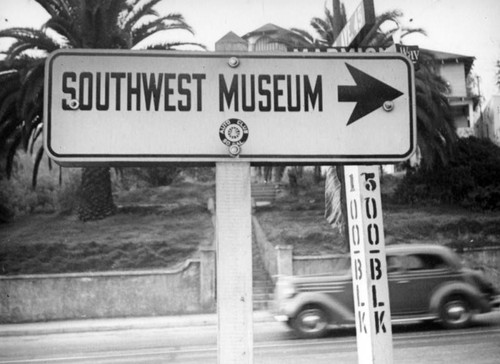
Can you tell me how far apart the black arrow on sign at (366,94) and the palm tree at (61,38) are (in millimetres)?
14912

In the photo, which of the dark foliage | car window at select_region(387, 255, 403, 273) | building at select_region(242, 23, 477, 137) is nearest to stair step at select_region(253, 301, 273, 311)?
car window at select_region(387, 255, 403, 273)

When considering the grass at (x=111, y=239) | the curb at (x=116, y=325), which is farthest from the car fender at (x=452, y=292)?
the grass at (x=111, y=239)

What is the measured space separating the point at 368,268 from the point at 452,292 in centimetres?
913

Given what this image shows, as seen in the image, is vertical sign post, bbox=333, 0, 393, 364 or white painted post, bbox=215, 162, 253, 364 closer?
white painted post, bbox=215, 162, 253, 364

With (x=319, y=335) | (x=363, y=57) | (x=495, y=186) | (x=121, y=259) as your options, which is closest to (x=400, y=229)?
(x=495, y=186)

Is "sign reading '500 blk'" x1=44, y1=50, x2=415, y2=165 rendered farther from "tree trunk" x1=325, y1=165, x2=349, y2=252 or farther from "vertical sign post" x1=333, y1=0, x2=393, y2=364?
"tree trunk" x1=325, y1=165, x2=349, y2=252

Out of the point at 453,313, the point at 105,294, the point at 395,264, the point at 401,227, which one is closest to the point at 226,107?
the point at 395,264

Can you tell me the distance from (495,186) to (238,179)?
24.6 m

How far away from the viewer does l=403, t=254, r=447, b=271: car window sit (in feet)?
33.9

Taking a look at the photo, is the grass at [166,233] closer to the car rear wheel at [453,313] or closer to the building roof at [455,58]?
the car rear wheel at [453,313]

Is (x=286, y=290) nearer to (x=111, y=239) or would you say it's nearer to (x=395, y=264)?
(x=395, y=264)

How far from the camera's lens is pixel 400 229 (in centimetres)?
2103

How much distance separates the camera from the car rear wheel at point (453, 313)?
1035 centimetres

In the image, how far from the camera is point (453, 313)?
408 inches
